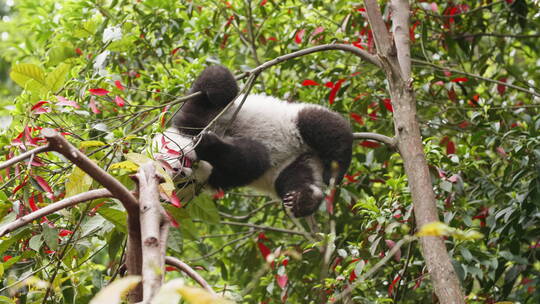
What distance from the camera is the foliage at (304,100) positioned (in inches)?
124

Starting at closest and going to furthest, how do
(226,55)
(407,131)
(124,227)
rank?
1. (124,227)
2. (407,131)
3. (226,55)

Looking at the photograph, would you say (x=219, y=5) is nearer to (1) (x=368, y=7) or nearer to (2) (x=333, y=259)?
(1) (x=368, y=7)

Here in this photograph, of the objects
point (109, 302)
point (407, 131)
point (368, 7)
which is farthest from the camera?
point (368, 7)

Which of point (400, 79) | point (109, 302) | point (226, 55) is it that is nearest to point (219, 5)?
point (226, 55)

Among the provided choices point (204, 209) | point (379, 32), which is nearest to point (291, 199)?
point (204, 209)

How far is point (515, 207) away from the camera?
367 centimetres

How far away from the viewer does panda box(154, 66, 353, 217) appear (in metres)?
3.69

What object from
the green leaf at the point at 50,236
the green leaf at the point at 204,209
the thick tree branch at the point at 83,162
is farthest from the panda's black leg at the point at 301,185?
the thick tree branch at the point at 83,162

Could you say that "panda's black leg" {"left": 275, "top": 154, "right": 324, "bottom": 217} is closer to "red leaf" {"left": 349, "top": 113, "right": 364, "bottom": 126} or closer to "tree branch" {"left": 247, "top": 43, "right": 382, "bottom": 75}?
"red leaf" {"left": 349, "top": 113, "right": 364, "bottom": 126}

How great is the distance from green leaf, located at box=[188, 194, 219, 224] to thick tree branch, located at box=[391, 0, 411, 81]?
4.82ft

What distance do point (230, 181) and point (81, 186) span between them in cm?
165

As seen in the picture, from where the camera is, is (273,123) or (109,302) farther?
(273,123)

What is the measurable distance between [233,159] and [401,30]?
130 centimetres

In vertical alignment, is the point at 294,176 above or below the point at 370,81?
below
